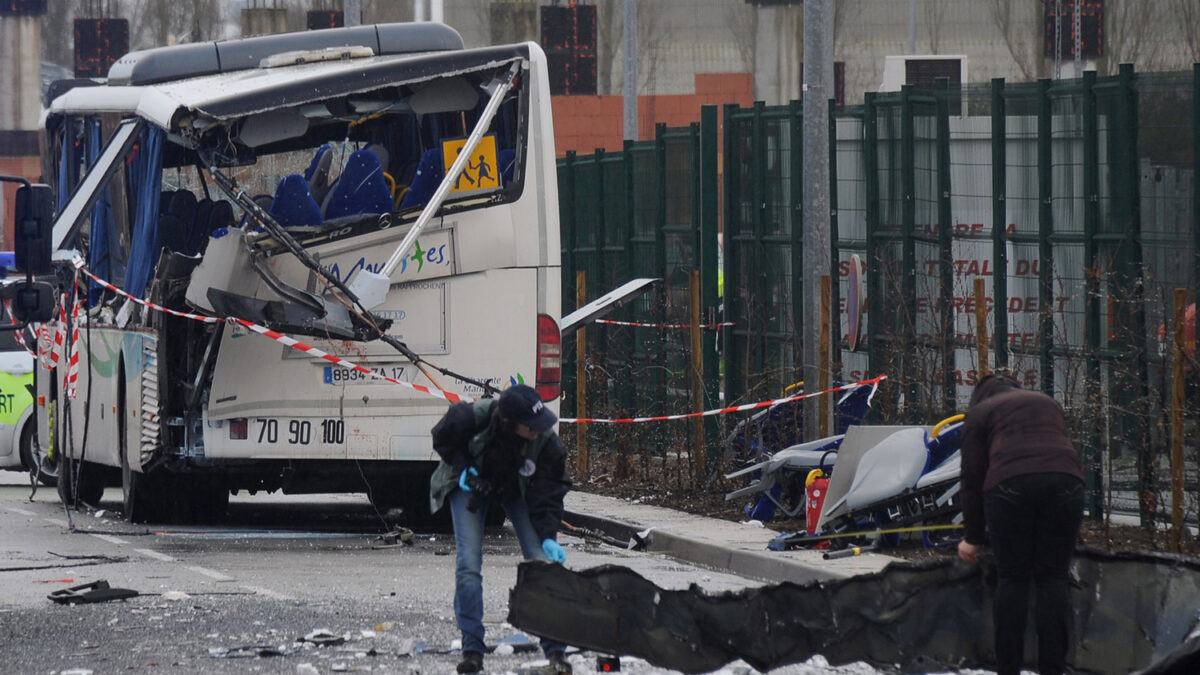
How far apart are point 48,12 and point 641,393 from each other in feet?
132

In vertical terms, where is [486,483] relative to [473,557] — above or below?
above

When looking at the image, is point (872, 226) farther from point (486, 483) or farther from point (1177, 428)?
point (486, 483)

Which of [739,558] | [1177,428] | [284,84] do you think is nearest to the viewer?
[1177,428]

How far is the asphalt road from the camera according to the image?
9227mm

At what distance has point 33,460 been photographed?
19234 mm

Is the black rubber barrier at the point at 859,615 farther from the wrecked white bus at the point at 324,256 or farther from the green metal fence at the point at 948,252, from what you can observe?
the wrecked white bus at the point at 324,256

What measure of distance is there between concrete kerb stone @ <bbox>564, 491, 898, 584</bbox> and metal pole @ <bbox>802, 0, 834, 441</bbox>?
141cm

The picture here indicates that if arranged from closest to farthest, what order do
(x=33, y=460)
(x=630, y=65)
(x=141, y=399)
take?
(x=141, y=399) < (x=33, y=460) < (x=630, y=65)

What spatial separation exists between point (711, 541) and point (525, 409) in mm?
5153

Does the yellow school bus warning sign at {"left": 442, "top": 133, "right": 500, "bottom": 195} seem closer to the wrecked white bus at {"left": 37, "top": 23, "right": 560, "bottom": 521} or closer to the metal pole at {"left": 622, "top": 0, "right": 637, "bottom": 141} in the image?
the wrecked white bus at {"left": 37, "top": 23, "right": 560, "bottom": 521}

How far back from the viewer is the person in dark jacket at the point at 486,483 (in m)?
8.84

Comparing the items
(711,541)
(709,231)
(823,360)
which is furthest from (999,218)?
(709,231)

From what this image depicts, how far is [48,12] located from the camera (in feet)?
181

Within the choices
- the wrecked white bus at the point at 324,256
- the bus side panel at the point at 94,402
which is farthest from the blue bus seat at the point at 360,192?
the bus side panel at the point at 94,402
